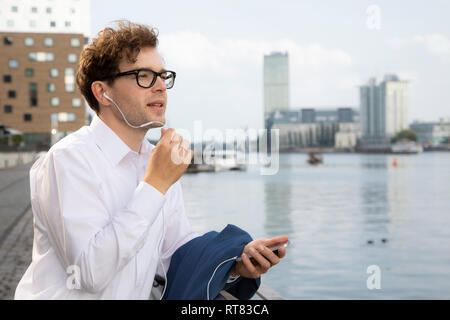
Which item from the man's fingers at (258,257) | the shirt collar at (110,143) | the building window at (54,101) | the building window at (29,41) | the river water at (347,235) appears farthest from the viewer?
the building window at (54,101)

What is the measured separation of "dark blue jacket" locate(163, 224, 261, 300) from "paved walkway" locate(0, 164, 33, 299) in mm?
4215

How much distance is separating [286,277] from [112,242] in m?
14.3

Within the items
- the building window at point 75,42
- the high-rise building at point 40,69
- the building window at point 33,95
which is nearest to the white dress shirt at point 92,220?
the high-rise building at point 40,69

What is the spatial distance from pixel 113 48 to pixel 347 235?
2516 centimetres

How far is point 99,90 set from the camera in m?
1.94

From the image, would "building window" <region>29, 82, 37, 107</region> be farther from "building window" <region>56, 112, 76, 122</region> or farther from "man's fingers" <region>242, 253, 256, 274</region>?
"man's fingers" <region>242, 253, 256, 274</region>

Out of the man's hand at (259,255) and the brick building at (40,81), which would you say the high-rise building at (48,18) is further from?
the man's hand at (259,255)

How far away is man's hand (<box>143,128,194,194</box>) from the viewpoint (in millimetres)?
1717

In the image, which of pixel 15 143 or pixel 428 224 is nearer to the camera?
pixel 428 224

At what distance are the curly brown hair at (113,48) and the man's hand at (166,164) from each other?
0.34 meters

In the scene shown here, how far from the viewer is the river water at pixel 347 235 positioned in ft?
50.4

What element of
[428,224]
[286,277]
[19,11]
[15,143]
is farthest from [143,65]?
[19,11]
